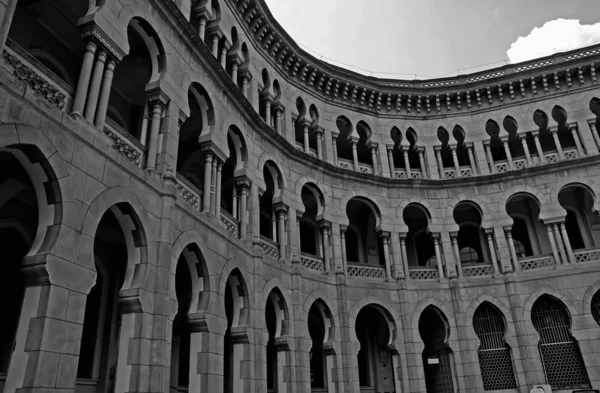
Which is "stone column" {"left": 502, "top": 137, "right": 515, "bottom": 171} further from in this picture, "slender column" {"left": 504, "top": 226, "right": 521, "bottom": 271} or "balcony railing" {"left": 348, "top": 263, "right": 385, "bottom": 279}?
"balcony railing" {"left": 348, "top": 263, "right": 385, "bottom": 279}

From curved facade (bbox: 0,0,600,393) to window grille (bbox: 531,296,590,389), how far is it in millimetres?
54

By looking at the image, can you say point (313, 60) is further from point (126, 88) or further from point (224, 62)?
point (126, 88)

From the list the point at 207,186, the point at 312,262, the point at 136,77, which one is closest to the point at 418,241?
the point at 312,262

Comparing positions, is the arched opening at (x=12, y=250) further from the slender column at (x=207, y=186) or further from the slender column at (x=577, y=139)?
the slender column at (x=577, y=139)

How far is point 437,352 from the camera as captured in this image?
2208 cm

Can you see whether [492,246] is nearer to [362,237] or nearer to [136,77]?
[362,237]

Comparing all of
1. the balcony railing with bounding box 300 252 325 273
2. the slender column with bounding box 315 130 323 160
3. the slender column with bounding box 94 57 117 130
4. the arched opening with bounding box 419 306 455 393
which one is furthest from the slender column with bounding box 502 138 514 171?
the slender column with bounding box 94 57 117 130

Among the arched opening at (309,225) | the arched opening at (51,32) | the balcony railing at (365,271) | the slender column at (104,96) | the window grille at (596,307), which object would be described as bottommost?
the window grille at (596,307)

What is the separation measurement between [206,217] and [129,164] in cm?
353

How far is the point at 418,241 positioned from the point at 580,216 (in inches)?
315

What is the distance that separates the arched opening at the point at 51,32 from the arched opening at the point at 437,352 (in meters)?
17.6

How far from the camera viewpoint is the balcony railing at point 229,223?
1541 centimetres

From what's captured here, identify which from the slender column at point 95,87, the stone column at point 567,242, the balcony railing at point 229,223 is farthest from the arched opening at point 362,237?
the slender column at point 95,87

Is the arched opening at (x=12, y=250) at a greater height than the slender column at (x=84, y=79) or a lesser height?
lesser
